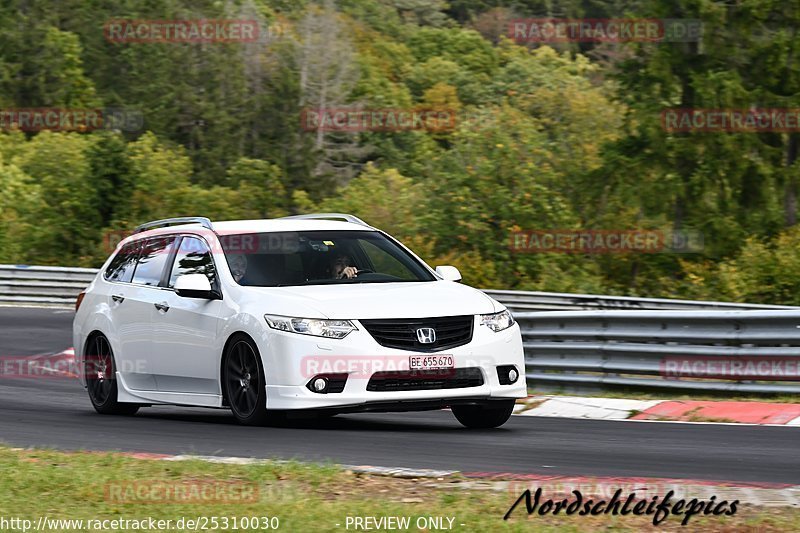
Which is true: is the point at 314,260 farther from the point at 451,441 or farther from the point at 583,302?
the point at 583,302

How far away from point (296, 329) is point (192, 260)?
188 centimetres

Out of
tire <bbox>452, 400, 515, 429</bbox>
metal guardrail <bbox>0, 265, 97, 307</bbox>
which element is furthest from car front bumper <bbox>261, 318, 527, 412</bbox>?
metal guardrail <bbox>0, 265, 97, 307</bbox>

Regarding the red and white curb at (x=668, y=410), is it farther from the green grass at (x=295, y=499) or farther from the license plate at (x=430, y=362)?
the green grass at (x=295, y=499)

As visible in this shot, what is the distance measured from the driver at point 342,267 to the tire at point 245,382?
3.45 feet

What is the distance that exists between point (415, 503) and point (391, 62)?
103761mm

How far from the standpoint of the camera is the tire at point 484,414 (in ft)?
36.3

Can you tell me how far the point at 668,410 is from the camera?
12547 mm

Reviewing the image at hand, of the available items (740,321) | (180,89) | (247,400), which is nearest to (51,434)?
(247,400)

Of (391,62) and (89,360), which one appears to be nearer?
(89,360)

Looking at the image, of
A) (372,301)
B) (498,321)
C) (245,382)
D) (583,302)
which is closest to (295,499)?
(372,301)

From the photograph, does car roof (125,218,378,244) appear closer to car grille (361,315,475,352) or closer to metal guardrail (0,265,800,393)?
car grille (361,315,475,352)

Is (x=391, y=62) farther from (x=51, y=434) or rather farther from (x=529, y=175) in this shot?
(x=51, y=434)

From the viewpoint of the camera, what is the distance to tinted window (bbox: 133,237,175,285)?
12.3 metres

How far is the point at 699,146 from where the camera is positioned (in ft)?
149
